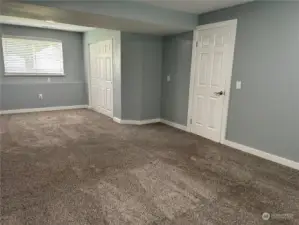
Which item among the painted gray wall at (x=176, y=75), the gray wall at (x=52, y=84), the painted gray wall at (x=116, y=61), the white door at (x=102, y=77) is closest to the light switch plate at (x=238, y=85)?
the painted gray wall at (x=176, y=75)

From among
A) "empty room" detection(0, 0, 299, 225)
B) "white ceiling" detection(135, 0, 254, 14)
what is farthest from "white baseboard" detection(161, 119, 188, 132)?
"white ceiling" detection(135, 0, 254, 14)

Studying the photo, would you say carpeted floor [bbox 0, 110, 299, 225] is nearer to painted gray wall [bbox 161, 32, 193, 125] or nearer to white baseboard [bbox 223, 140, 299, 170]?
white baseboard [bbox 223, 140, 299, 170]

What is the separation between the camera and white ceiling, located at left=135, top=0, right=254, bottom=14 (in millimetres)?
3264

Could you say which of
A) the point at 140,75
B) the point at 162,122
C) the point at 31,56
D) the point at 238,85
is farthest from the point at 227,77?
the point at 31,56

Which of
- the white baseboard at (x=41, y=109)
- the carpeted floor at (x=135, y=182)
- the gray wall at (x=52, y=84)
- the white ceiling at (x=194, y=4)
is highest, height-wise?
the white ceiling at (x=194, y=4)

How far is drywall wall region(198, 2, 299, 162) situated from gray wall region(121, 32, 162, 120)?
1712mm

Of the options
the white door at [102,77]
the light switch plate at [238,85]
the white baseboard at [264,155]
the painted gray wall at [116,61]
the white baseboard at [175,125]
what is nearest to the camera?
the white baseboard at [264,155]

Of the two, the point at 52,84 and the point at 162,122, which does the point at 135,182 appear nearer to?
the point at 162,122

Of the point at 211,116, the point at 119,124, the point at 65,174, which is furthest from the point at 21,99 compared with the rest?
the point at 211,116

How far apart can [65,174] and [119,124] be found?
2488 millimetres

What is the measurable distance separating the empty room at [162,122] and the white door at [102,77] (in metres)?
0.06

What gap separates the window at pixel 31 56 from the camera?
18.7 ft

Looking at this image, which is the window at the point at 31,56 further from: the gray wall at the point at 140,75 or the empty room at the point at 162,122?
the gray wall at the point at 140,75

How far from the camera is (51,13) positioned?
3061 millimetres
